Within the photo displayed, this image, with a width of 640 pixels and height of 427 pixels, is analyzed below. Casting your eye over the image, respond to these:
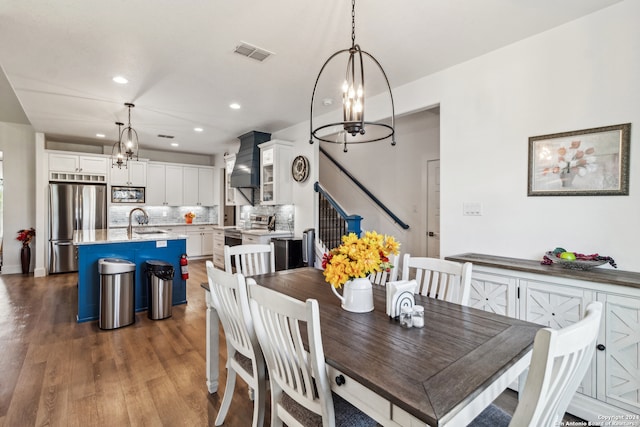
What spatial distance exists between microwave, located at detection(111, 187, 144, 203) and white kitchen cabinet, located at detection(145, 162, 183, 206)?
162 millimetres

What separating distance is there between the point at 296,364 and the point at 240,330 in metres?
0.54

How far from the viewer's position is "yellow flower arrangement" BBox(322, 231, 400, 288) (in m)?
1.63

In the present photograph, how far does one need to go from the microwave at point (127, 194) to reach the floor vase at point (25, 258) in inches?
68.7

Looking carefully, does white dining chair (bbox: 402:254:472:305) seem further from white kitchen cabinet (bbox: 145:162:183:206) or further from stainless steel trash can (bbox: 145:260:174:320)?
white kitchen cabinet (bbox: 145:162:183:206)

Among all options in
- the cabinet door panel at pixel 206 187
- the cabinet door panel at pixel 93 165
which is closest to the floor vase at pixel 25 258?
the cabinet door panel at pixel 93 165

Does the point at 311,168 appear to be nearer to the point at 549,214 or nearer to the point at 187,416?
the point at 549,214

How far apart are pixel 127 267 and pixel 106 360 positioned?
1115 millimetres

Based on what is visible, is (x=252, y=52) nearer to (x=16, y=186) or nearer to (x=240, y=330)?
(x=240, y=330)

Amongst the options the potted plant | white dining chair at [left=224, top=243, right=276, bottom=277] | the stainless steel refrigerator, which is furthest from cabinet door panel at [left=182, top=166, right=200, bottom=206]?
Result: white dining chair at [left=224, top=243, right=276, bottom=277]

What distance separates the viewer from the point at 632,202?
2.14 m

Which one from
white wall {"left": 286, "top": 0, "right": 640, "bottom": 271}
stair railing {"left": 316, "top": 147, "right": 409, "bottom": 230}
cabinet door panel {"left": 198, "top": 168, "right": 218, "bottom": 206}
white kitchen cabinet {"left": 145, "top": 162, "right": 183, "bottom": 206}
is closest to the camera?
white wall {"left": 286, "top": 0, "right": 640, "bottom": 271}

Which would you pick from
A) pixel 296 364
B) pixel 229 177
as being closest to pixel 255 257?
pixel 296 364

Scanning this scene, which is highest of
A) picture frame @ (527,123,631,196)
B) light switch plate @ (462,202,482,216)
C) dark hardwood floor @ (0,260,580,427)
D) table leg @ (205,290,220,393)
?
picture frame @ (527,123,631,196)

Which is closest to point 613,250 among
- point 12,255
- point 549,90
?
point 549,90
